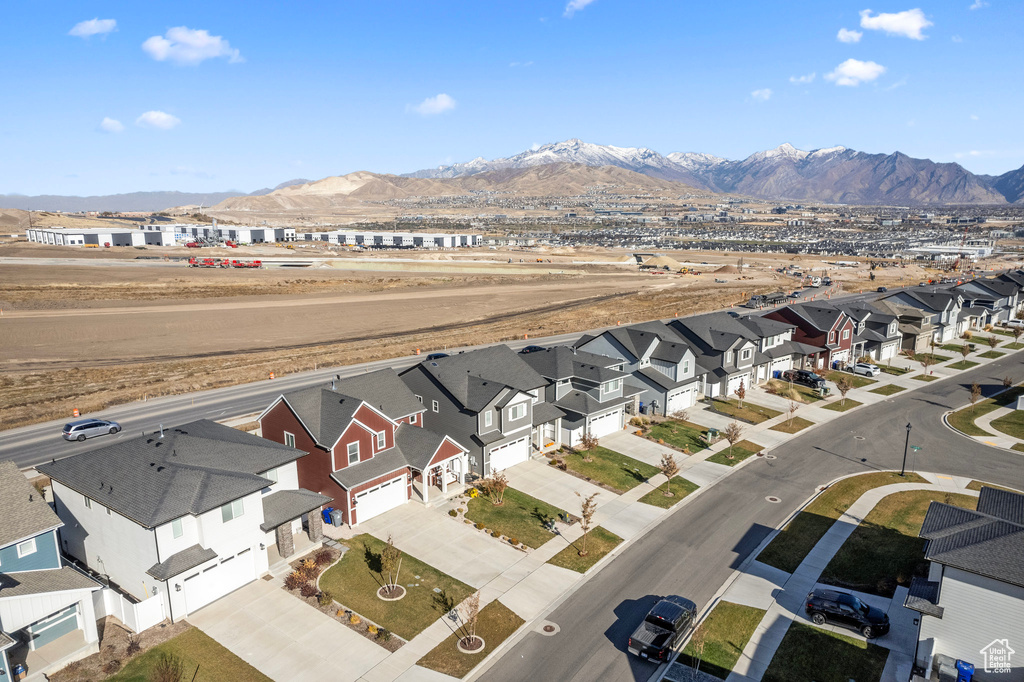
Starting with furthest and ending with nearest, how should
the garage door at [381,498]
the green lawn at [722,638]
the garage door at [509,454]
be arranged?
the garage door at [509,454]
the garage door at [381,498]
the green lawn at [722,638]

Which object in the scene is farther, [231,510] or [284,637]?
[231,510]

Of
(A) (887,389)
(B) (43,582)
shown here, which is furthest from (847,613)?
(A) (887,389)

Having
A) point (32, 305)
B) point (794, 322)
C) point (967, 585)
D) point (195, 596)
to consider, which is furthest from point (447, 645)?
point (32, 305)

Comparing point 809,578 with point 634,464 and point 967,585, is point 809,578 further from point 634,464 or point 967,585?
point 634,464

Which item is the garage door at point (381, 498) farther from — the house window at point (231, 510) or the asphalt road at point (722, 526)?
the asphalt road at point (722, 526)

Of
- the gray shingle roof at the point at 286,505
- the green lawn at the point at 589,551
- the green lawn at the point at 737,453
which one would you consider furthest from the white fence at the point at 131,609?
the green lawn at the point at 737,453

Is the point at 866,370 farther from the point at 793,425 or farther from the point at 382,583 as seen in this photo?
the point at 382,583
